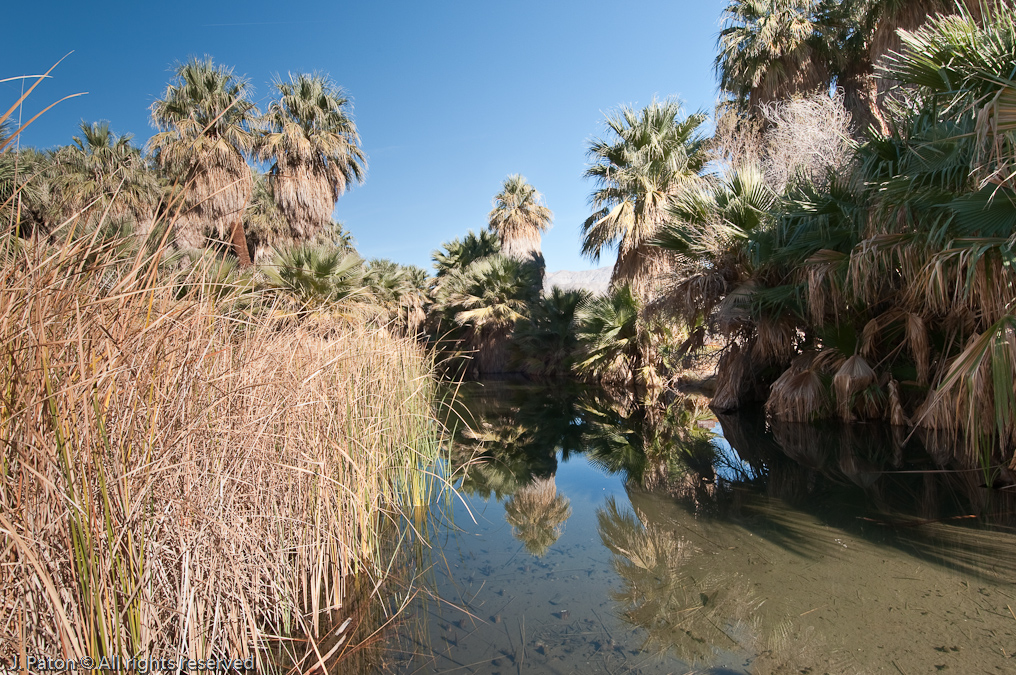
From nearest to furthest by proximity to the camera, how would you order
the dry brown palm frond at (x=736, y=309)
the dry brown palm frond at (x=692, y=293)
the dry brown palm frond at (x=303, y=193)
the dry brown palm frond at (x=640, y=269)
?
the dry brown palm frond at (x=736, y=309)
the dry brown palm frond at (x=692, y=293)
the dry brown palm frond at (x=640, y=269)
the dry brown palm frond at (x=303, y=193)

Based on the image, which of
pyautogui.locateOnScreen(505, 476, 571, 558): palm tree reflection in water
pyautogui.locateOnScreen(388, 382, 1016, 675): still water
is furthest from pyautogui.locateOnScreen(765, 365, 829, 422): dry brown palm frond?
pyautogui.locateOnScreen(505, 476, 571, 558): palm tree reflection in water

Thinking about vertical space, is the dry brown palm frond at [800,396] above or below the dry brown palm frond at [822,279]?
below

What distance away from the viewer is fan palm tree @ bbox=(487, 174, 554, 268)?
28141 millimetres

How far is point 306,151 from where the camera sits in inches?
608

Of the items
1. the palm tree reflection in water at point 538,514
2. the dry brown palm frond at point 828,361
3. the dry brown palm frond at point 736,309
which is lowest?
the palm tree reflection in water at point 538,514

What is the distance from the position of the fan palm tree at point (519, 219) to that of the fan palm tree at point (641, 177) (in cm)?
1330

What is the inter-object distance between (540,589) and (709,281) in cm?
713

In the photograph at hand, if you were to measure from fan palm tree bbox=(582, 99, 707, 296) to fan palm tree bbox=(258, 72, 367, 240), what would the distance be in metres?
8.47

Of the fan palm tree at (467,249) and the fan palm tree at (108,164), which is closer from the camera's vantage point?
the fan palm tree at (108,164)

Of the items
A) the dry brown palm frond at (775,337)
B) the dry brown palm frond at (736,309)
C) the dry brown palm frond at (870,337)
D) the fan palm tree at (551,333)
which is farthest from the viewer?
the fan palm tree at (551,333)

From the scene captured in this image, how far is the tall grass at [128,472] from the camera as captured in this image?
1.34 metres

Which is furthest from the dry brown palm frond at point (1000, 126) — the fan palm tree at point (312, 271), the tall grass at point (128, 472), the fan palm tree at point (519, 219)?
the fan palm tree at point (519, 219)

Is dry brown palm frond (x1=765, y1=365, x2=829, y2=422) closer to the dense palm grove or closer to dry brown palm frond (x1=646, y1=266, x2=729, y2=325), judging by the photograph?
the dense palm grove

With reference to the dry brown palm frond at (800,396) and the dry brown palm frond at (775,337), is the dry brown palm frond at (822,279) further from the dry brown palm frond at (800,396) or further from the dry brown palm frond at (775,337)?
the dry brown palm frond at (775,337)
